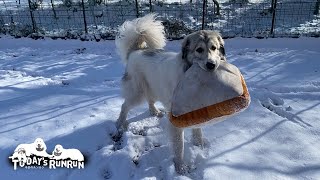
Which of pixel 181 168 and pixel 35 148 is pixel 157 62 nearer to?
pixel 181 168

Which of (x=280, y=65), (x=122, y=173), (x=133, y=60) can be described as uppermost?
(x=133, y=60)

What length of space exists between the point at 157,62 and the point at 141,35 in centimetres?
69

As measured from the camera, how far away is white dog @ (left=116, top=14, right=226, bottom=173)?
10.9 ft

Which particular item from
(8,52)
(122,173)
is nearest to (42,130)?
(122,173)

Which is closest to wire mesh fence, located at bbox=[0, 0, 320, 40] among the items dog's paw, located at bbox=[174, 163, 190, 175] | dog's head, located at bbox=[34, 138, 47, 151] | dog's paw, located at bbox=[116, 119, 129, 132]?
dog's paw, located at bbox=[116, 119, 129, 132]

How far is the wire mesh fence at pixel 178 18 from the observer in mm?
8445

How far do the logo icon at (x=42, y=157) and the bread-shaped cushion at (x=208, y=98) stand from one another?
4.43 feet

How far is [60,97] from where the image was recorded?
5.54 meters

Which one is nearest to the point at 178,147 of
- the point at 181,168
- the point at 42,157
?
the point at 181,168

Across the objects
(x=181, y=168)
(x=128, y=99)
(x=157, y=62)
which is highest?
(x=157, y=62)

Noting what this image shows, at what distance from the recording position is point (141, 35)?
4625 mm

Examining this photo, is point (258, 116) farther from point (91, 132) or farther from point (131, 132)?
point (91, 132)

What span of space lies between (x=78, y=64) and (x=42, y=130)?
9.48 ft

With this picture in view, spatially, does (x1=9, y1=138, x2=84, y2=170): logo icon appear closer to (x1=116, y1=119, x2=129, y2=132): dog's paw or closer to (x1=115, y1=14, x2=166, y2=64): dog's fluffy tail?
(x1=116, y1=119, x2=129, y2=132): dog's paw
